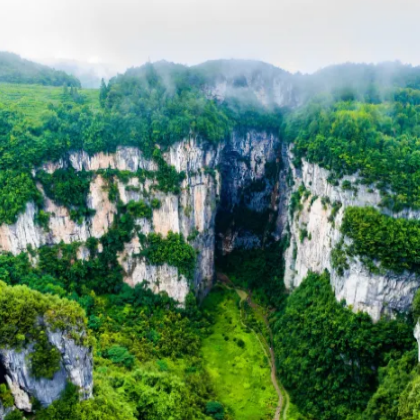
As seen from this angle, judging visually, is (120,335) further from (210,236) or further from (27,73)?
(27,73)

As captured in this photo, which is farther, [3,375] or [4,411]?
[3,375]

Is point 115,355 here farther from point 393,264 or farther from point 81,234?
point 393,264

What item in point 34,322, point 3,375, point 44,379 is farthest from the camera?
point 44,379

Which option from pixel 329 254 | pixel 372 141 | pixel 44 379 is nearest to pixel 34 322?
pixel 44 379

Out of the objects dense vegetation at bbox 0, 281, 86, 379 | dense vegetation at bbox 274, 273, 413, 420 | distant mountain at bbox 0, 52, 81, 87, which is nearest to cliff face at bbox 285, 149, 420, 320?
dense vegetation at bbox 274, 273, 413, 420

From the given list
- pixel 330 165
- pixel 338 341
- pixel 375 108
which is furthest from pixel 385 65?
pixel 338 341

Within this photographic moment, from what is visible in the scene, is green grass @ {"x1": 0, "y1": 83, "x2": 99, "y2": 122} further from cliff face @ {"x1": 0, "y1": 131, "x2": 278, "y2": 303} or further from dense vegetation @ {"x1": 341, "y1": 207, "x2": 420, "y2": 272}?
dense vegetation @ {"x1": 341, "y1": 207, "x2": 420, "y2": 272}

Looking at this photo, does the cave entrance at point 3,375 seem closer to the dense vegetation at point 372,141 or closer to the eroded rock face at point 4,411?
the eroded rock face at point 4,411
